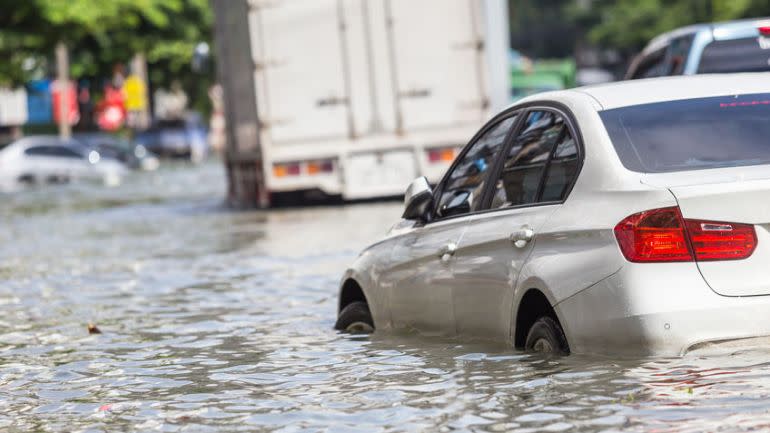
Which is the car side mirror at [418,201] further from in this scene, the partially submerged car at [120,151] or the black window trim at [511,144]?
the partially submerged car at [120,151]

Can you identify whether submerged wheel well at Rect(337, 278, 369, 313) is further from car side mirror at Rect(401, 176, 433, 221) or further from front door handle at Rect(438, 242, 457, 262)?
front door handle at Rect(438, 242, 457, 262)

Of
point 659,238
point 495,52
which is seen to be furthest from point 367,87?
point 659,238

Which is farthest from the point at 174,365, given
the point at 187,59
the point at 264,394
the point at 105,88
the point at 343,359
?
the point at 105,88

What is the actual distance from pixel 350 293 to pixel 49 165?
135 feet

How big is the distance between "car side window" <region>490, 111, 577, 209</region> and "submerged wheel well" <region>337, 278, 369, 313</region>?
2024 millimetres

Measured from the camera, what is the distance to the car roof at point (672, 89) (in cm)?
779

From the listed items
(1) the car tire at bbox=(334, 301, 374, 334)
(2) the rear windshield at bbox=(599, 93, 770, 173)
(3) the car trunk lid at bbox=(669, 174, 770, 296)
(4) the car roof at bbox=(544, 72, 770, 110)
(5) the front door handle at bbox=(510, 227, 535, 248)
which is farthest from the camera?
(1) the car tire at bbox=(334, 301, 374, 334)

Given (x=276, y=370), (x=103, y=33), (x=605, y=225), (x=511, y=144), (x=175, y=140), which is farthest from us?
(x=175, y=140)

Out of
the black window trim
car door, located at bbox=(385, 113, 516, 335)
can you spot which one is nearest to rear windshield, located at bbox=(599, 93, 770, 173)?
the black window trim

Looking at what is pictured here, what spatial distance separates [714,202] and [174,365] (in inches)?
139

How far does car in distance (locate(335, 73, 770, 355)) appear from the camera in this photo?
6926 mm

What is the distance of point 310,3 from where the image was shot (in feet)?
76.9

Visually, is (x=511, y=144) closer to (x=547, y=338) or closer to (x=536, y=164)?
(x=536, y=164)

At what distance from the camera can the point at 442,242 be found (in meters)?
8.55
